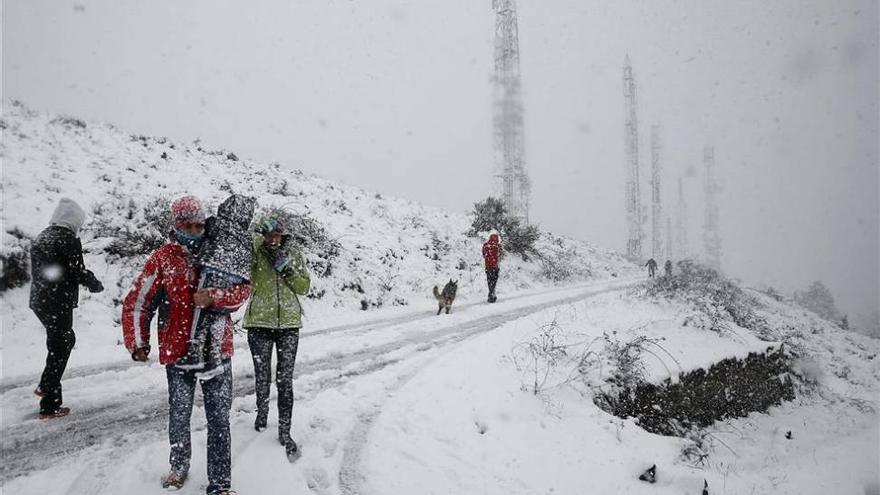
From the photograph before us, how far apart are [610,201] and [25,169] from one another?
18494 centimetres

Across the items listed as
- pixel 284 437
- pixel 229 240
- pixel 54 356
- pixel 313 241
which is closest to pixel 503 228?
pixel 313 241

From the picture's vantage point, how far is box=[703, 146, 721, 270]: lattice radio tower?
A: 209 ft

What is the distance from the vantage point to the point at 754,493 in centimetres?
600

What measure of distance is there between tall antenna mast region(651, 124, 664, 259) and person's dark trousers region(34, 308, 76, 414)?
188 ft

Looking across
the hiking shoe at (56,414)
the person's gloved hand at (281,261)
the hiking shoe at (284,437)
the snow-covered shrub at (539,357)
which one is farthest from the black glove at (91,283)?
the snow-covered shrub at (539,357)

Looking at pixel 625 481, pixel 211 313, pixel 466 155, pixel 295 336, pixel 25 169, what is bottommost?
pixel 625 481

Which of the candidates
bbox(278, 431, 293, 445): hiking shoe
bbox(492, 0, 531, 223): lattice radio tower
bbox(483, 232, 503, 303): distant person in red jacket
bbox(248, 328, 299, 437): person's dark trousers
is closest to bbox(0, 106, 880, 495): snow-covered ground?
bbox(278, 431, 293, 445): hiking shoe

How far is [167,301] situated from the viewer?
3.19m

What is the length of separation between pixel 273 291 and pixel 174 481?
5.36ft

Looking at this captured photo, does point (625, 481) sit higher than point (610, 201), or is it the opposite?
point (610, 201)

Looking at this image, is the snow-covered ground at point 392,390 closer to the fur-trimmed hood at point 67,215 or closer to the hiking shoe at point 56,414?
the hiking shoe at point 56,414

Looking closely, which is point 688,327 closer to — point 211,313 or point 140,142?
point 211,313

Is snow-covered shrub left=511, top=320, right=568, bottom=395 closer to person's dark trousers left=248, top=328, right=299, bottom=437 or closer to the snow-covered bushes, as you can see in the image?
the snow-covered bushes

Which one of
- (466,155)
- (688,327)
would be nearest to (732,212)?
(466,155)
